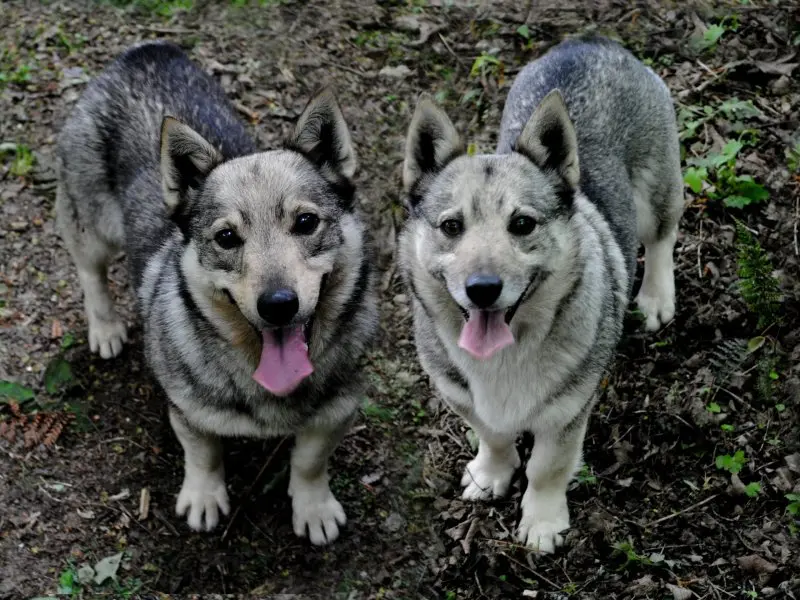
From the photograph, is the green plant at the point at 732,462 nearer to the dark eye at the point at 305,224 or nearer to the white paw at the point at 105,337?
the dark eye at the point at 305,224

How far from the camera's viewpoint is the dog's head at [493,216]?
382cm

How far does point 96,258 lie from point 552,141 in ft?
10.3

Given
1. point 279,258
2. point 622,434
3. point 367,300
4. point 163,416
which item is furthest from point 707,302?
point 163,416

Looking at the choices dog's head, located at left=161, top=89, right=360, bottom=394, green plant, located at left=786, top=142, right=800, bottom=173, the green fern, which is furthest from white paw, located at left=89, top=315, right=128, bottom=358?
green plant, located at left=786, top=142, right=800, bottom=173

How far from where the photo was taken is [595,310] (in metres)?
4.29

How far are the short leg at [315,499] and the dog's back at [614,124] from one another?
195cm

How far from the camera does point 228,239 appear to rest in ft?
13.5

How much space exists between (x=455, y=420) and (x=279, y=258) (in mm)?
2102

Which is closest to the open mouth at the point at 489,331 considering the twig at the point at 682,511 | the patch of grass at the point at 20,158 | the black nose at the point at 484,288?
the black nose at the point at 484,288

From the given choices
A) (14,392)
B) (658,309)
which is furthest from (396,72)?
(14,392)

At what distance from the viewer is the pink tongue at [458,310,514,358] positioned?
3951mm

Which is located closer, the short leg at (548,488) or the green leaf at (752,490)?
the short leg at (548,488)

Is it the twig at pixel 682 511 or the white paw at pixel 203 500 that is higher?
the twig at pixel 682 511

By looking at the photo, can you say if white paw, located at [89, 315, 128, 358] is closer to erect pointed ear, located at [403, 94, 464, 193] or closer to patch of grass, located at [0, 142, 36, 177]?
patch of grass, located at [0, 142, 36, 177]
